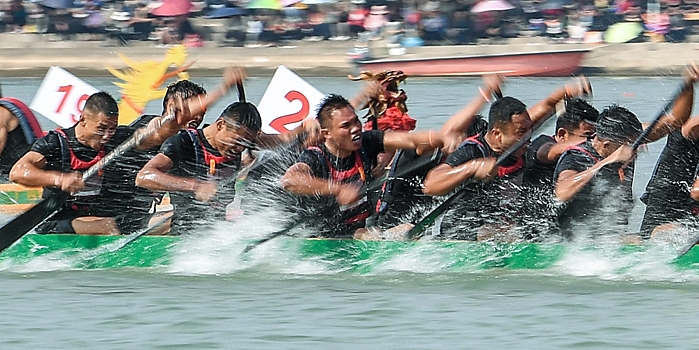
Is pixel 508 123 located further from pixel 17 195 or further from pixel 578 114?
pixel 17 195

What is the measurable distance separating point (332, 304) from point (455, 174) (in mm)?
931

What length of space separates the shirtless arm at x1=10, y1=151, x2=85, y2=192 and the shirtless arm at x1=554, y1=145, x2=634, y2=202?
2.71 metres

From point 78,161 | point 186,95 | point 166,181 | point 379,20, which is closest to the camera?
point 166,181

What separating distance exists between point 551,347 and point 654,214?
1.42m

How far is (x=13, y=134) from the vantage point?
351 inches

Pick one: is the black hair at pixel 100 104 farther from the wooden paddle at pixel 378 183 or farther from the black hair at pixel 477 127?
the black hair at pixel 477 127

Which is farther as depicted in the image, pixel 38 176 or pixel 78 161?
pixel 78 161

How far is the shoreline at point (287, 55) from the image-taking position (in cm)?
2267

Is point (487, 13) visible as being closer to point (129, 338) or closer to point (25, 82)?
point (25, 82)

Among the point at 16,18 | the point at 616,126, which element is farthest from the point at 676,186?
the point at 16,18

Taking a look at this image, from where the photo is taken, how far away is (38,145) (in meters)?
8.19

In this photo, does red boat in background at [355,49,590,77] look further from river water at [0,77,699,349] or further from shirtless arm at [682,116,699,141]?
shirtless arm at [682,116,699,141]

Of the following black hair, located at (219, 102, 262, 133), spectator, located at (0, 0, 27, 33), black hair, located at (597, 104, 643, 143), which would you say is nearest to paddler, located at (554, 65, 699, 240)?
black hair, located at (597, 104, 643, 143)

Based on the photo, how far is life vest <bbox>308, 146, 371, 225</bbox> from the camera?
7.68 m
